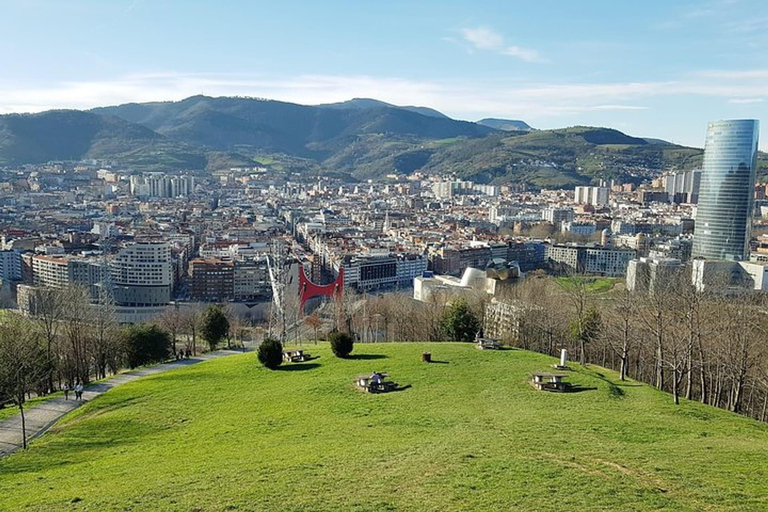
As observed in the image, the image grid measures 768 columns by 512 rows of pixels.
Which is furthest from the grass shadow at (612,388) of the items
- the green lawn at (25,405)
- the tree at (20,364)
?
the green lawn at (25,405)

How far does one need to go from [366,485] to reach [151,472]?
15.4 feet

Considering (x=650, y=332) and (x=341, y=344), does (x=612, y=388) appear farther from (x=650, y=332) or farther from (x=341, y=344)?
(x=341, y=344)

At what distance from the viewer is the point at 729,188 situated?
8038 cm

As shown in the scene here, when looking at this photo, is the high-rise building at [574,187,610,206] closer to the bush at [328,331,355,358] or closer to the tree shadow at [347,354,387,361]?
the tree shadow at [347,354,387,361]

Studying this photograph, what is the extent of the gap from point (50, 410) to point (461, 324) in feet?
56.6

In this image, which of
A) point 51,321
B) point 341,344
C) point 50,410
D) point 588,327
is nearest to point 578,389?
point 341,344

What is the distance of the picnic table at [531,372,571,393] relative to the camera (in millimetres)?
19906

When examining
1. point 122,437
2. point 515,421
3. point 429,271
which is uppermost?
point 515,421

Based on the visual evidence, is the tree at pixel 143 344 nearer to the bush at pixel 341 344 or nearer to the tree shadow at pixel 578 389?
the bush at pixel 341 344

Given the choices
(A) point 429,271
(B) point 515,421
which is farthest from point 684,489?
(A) point 429,271

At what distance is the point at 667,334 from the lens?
88.9ft

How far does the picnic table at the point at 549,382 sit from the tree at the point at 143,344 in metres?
19.2

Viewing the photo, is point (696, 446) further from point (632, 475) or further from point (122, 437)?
point (122, 437)

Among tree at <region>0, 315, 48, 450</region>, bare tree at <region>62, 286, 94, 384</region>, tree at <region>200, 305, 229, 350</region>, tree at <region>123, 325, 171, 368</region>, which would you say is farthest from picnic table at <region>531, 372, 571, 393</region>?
tree at <region>200, 305, 229, 350</region>
